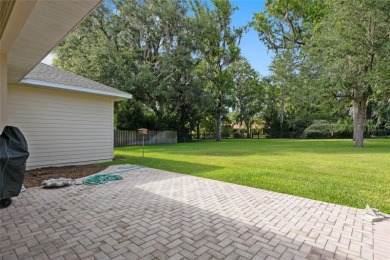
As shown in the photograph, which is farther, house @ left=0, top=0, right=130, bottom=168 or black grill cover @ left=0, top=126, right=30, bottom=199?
black grill cover @ left=0, top=126, right=30, bottom=199

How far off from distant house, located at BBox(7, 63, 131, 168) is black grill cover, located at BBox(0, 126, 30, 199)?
3.53m

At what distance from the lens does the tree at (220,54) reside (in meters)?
20.2

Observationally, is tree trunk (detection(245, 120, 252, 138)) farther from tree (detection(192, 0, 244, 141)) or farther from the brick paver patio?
the brick paver patio

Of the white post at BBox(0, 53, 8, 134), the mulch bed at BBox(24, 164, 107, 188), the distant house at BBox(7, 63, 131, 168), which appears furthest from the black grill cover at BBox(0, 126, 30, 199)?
the distant house at BBox(7, 63, 131, 168)

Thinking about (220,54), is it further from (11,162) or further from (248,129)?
(11,162)

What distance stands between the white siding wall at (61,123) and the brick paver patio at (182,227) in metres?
2.85

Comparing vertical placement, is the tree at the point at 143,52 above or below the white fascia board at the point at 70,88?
above

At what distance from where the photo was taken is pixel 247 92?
26.6m

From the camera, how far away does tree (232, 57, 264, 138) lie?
2531cm

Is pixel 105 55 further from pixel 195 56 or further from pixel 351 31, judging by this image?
pixel 351 31

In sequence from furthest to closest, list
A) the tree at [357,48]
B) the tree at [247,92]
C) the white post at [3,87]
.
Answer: the tree at [247,92]
the tree at [357,48]
the white post at [3,87]

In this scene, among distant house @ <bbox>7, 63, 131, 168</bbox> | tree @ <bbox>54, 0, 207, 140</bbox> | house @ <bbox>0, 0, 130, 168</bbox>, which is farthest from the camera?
tree @ <bbox>54, 0, 207, 140</bbox>

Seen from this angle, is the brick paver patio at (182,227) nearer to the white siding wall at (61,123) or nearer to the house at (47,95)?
the house at (47,95)

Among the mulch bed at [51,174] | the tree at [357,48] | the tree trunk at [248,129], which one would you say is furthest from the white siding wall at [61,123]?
the tree trunk at [248,129]
